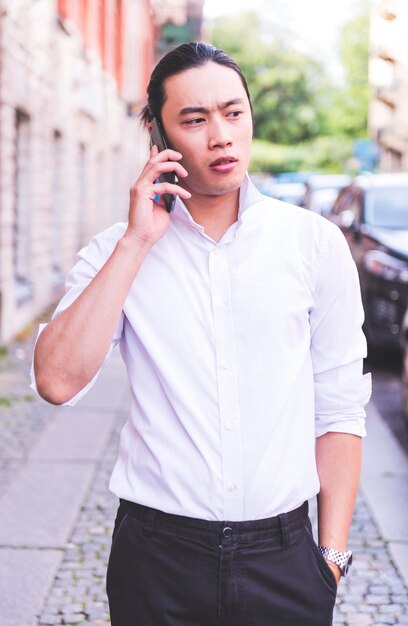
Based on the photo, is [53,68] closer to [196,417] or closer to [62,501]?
[62,501]

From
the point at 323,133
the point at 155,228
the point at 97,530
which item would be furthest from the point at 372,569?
the point at 323,133

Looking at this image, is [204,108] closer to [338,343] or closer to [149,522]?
[338,343]

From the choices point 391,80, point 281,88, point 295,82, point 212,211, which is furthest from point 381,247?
point 295,82

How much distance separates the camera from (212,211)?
2.02 meters

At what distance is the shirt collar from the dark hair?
0.63 ft

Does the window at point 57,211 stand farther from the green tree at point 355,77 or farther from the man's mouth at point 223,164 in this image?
the green tree at point 355,77

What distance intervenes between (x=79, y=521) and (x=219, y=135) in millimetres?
3399

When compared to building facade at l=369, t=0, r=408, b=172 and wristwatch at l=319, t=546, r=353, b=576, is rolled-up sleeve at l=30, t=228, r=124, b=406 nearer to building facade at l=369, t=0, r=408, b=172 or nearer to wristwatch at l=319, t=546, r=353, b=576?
wristwatch at l=319, t=546, r=353, b=576

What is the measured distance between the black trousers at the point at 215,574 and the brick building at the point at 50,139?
29.1ft

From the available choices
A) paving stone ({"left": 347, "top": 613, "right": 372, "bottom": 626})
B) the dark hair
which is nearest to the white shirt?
the dark hair

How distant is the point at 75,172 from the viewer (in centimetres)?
1677

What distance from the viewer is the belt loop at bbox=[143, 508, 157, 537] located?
6.30ft

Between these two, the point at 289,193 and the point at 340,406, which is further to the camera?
the point at 289,193

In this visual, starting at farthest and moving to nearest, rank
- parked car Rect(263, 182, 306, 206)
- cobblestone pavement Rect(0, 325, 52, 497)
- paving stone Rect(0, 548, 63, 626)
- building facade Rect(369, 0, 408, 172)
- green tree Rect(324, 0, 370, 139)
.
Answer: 1. green tree Rect(324, 0, 370, 139)
2. building facade Rect(369, 0, 408, 172)
3. parked car Rect(263, 182, 306, 206)
4. cobblestone pavement Rect(0, 325, 52, 497)
5. paving stone Rect(0, 548, 63, 626)
